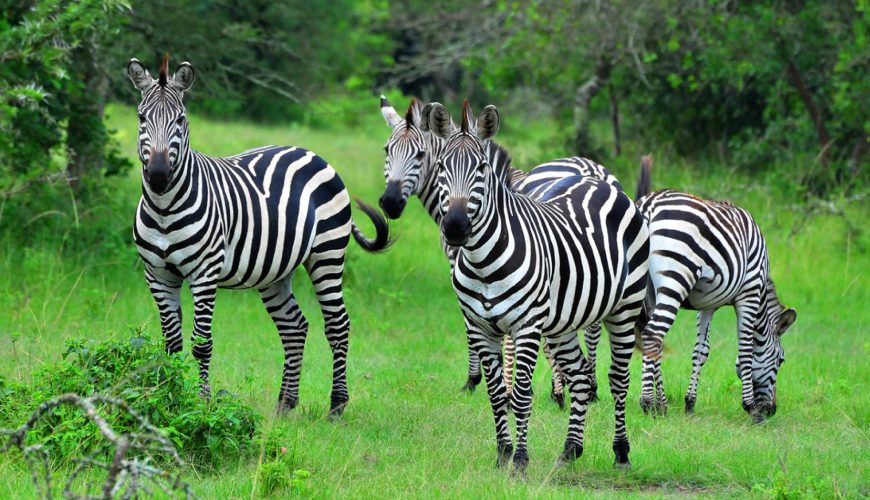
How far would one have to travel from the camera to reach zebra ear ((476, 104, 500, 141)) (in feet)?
18.6

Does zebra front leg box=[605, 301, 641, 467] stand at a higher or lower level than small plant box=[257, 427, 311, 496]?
higher

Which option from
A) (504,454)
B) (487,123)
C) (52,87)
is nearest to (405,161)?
(487,123)

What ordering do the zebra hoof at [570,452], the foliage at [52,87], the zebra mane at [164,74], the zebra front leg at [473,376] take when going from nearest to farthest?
the zebra hoof at [570,452], the zebra mane at [164,74], the zebra front leg at [473,376], the foliage at [52,87]

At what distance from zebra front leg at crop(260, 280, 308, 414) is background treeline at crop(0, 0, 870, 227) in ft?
9.03

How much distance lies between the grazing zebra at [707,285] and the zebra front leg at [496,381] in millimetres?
1575

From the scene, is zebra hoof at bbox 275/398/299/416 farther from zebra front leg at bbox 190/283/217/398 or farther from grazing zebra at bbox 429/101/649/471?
grazing zebra at bbox 429/101/649/471

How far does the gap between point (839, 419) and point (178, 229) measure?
4.89 metres

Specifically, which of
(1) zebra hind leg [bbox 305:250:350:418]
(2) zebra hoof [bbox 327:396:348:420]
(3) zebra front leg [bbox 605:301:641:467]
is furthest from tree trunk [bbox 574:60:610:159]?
(3) zebra front leg [bbox 605:301:641:467]

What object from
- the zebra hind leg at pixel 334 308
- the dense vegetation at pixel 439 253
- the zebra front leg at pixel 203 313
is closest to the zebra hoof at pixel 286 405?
the dense vegetation at pixel 439 253

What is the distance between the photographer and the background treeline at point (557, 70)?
35.0 feet

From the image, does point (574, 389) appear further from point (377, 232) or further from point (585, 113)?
point (585, 113)

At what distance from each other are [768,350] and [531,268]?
3230 mm

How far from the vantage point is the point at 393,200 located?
7719 mm

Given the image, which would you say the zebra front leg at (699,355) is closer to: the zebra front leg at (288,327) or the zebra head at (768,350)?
the zebra head at (768,350)
